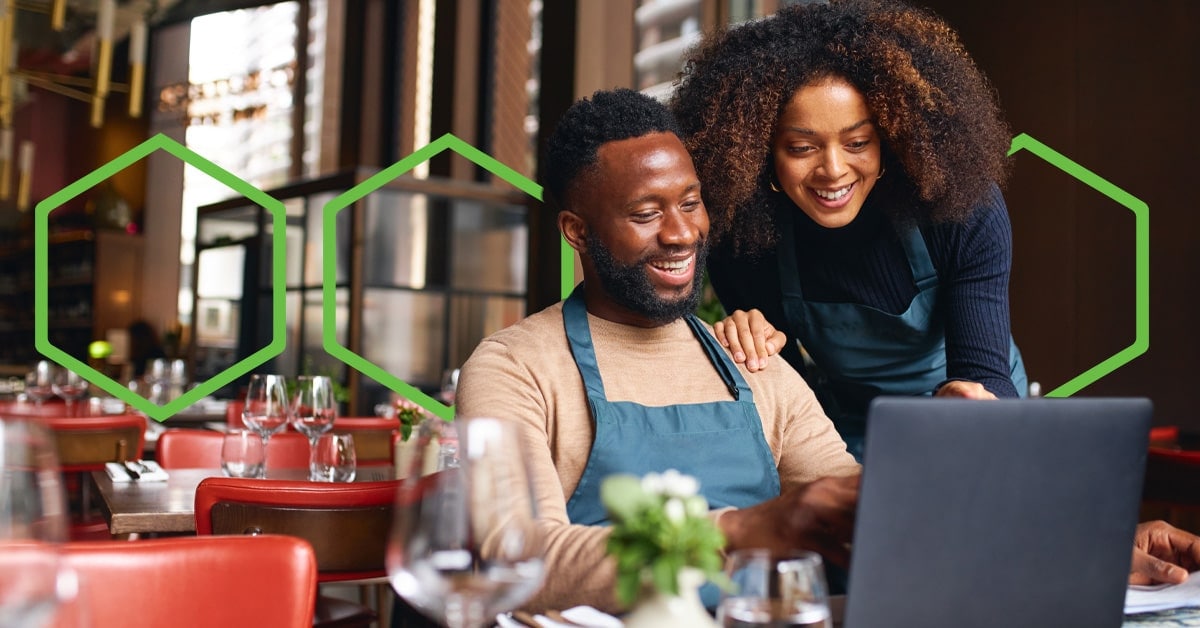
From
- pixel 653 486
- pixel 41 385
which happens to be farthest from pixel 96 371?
pixel 41 385

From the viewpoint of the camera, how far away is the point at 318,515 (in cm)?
188

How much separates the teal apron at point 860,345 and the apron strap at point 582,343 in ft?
1.47

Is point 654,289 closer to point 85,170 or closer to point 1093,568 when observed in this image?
point 1093,568

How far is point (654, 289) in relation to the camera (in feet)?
4.83

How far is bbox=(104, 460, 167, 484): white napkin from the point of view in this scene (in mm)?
2500


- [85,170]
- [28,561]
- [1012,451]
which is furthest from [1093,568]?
[85,170]

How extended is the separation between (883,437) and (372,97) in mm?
8123

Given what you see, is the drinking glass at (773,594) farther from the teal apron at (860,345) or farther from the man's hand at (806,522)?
the teal apron at (860,345)

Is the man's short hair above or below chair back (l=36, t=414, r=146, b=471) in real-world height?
above

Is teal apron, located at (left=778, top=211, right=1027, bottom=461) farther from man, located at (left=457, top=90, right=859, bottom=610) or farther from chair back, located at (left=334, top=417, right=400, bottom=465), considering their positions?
chair back, located at (left=334, top=417, right=400, bottom=465)

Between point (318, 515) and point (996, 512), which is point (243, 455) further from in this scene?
point (996, 512)

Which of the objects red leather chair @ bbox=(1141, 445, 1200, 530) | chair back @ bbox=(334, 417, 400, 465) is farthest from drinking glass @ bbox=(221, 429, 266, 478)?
red leather chair @ bbox=(1141, 445, 1200, 530)

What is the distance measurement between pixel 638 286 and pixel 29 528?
88 centimetres

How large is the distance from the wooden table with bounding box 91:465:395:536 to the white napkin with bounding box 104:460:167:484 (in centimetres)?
1
